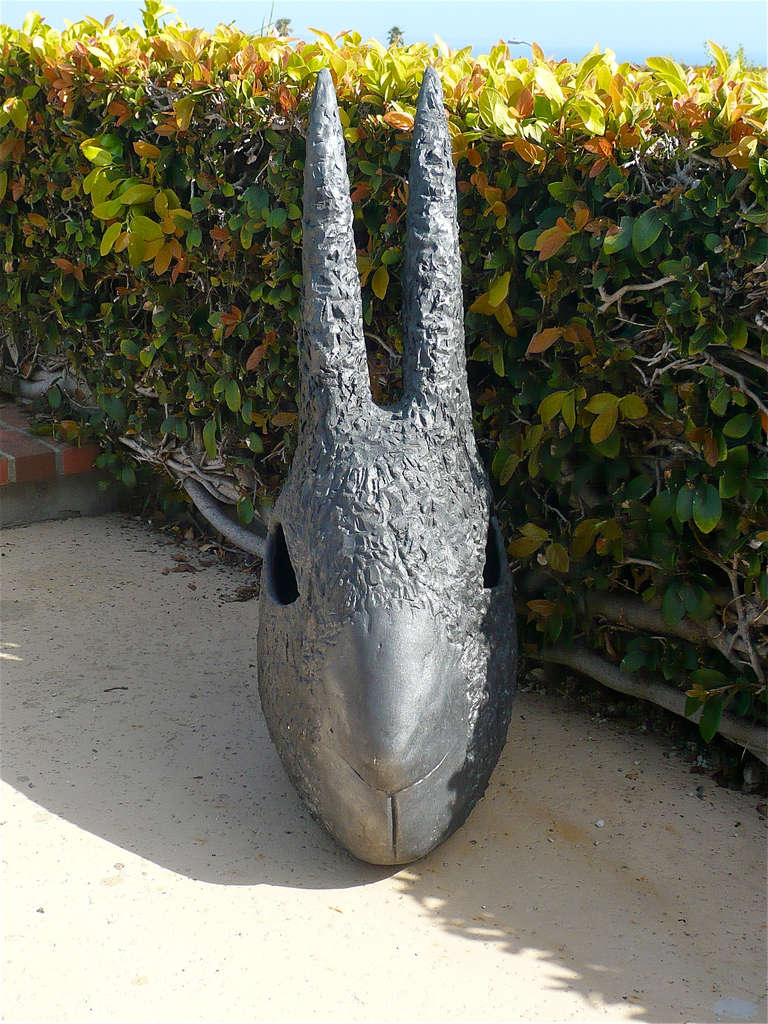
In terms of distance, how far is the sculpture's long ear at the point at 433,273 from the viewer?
2969 millimetres

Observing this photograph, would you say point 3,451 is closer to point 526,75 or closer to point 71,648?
point 71,648

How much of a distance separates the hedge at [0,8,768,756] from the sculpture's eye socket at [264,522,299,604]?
815 mm

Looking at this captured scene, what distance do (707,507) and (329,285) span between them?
1.23 metres

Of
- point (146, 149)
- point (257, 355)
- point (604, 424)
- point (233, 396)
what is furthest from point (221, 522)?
point (604, 424)

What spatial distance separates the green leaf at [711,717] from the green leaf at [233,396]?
2182 mm

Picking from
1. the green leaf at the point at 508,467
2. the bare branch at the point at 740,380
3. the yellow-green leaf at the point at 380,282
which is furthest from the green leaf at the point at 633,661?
the yellow-green leaf at the point at 380,282

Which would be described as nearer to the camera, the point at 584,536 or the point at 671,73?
the point at 671,73

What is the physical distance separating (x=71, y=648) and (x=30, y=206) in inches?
93.7

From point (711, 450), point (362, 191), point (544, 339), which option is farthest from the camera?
point (362, 191)

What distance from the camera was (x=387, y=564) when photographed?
2.76 m

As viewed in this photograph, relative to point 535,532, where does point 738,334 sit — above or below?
above

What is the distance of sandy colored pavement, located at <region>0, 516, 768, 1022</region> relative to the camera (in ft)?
8.28

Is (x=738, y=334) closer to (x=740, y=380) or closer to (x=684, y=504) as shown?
(x=740, y=380)

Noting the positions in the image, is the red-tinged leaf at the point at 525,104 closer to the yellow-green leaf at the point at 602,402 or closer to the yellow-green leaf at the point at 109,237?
the yellow-green leaf at the point at 602,402
